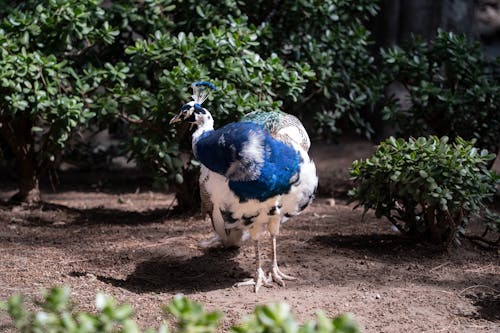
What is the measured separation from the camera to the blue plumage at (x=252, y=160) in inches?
159

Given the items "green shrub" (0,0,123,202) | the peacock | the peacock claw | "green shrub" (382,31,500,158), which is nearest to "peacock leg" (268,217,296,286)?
the peacock

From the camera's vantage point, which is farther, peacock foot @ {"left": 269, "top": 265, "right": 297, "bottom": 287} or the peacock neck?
peacock foot @ {"left": 269, "top": 265, "right": 297, "bottom": 287}

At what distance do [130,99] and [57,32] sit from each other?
29.9 inches

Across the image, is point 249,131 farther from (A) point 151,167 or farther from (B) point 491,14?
(B) point 491,14

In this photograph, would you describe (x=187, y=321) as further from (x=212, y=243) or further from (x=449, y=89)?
(x=449, y=89)

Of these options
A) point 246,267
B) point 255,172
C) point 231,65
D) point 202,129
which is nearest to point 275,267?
point 246,267

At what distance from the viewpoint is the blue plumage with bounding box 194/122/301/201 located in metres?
4.04

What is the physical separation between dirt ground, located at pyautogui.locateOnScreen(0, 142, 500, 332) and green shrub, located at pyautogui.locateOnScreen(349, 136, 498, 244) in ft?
0.81

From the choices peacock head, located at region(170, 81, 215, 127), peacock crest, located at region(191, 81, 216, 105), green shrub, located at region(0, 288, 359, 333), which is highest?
peacock crest, located at region(191, 81, 216, 105)

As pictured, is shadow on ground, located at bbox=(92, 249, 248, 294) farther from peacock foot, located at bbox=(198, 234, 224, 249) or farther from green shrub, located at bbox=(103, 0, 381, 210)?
green shrub, located at bbox=(103, 0, 381, 210)

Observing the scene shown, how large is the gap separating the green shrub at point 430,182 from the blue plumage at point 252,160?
2.64 ft

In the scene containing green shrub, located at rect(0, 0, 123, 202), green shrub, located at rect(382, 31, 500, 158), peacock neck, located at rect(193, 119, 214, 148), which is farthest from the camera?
green shrub, located at rect(382, 31, 500, 158)

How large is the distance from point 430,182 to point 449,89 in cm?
169

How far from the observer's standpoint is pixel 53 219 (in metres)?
5.98
